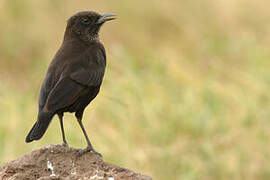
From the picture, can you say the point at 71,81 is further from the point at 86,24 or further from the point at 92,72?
the point at 86,24

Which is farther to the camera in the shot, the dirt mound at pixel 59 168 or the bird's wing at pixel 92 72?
the bird's wing at pixel 92 72

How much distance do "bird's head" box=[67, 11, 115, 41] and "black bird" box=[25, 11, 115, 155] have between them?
0.03 m

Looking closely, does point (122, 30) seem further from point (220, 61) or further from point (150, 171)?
point (150, 171)

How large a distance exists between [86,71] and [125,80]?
423 cm

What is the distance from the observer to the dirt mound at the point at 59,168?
17.1 ft

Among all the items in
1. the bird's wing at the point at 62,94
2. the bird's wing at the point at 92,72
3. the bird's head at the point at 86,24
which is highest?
the bird's head at the point at 86,24

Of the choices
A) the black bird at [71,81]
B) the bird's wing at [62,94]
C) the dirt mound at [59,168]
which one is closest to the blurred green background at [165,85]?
the black bird at [71,81]

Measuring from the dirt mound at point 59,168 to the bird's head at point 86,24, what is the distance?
1.32m

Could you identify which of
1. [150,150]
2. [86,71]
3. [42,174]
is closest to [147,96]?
[150,150]

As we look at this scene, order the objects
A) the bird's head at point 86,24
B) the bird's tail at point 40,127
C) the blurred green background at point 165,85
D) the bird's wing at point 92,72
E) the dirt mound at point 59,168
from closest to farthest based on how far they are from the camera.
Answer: the dirt mound at point 59,168, the bird's tail at point 40,127, the bird's wing at point 92,72, the bird's head at point 86,24, the blurred green background at point 165,85

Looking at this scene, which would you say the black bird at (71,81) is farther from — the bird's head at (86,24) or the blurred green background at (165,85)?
the blurred green background at (165,85)

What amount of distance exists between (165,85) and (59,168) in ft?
20.7

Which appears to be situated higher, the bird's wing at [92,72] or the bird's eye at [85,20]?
Answer: the bird's eye at [85,20]

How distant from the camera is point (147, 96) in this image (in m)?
10.7
